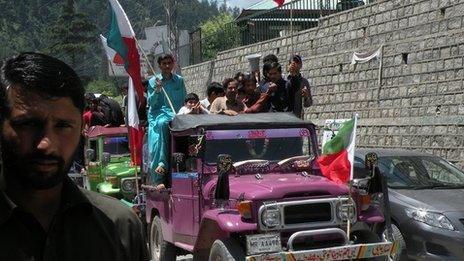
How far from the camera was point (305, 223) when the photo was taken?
6.51m

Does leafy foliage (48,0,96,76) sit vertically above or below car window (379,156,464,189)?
above

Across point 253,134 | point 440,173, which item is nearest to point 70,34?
point 440,173

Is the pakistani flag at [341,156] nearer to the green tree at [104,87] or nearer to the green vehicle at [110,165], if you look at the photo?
the green vehicle at [110,165]

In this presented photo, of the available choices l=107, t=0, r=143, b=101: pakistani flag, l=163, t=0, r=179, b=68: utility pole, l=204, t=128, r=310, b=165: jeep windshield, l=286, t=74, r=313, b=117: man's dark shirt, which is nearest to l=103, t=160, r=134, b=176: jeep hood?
l=107, t=0, r=143, b=101: pakistani flag

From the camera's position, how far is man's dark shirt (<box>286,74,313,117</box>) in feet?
31.5

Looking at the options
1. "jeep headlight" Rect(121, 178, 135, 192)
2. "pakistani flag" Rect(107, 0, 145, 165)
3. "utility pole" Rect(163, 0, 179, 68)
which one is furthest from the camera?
"utility pole" Rect(163, 0, 179, 68)

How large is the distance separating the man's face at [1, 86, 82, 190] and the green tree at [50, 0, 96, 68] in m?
74.5

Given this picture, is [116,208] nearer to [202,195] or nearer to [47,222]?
[47,222]

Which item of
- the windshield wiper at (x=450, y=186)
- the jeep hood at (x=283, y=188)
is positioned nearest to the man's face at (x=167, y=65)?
the jeep hood at (x=283, y=188)

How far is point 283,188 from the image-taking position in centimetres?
654

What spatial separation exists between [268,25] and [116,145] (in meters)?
11.6

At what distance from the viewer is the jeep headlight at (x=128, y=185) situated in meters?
11.5

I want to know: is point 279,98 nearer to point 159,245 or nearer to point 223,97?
point 223,97

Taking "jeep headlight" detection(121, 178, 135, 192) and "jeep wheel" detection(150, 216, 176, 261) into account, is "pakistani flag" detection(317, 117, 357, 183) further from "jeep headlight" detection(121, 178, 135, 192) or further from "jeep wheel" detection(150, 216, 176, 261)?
"jeep headlight" detection(121, 178, 135, 192)
